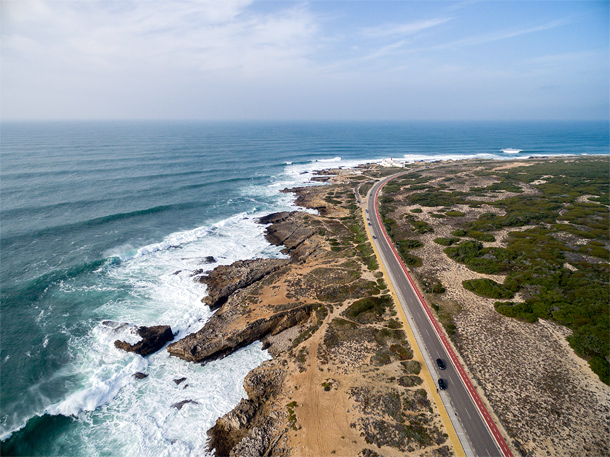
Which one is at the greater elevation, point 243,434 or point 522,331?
point 522,331

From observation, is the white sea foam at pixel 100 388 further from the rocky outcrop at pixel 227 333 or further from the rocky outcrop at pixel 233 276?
the rocky outcrop at pixel 233 276

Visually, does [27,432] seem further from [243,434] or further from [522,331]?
[522,331]

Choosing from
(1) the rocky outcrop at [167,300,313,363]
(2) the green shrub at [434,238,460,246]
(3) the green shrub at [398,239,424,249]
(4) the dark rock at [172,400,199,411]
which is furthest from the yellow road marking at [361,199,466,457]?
(4) the dark rock at [172,400,199,411]

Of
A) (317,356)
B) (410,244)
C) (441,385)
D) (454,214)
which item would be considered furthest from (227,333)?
(454,214)

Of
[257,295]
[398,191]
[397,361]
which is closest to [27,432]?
[257,295]

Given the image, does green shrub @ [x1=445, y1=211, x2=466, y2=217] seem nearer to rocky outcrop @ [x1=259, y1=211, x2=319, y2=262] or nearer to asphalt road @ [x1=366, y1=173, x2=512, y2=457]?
asphalt road @ [x1=366, y1=173, x2=512, y2=457]

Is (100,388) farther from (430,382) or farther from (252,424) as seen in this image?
(430,382)
